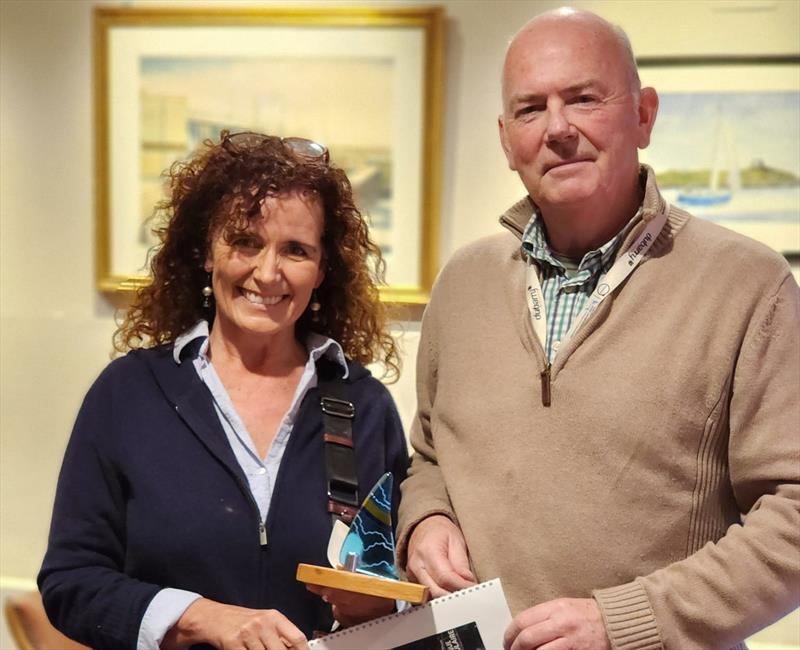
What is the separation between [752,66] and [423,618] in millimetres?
1832

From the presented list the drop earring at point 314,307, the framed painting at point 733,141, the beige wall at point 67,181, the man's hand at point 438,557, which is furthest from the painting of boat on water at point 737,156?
the man's hand at point 438,557

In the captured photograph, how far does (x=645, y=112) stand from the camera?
5.71ft

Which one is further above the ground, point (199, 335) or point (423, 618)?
point (199, 335)

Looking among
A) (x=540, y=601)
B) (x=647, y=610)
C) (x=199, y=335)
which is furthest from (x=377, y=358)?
(x=647, y=610)

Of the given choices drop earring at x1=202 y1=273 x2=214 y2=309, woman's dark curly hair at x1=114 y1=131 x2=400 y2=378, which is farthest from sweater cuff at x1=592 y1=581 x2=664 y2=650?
drop earring at x1=202 y1=273 x2=214 y2=309

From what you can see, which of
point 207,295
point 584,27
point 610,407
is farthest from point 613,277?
point 207,295

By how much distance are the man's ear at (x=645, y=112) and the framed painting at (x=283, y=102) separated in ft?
3.45

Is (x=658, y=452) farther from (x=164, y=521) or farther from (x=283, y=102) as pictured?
(x=283, y=102)

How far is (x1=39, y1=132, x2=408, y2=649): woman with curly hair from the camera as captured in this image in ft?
5.47

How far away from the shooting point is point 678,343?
1.56m

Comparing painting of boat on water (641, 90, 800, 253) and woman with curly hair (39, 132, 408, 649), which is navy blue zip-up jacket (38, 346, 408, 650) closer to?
woman with curly hair (39, 132, 408, 649)

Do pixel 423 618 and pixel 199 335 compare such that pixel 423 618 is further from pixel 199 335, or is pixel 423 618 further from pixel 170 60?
pixel 170 60

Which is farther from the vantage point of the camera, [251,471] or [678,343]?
[251,471]

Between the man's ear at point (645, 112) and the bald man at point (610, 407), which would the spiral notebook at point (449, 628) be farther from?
the man's ear at point (645, 112)
